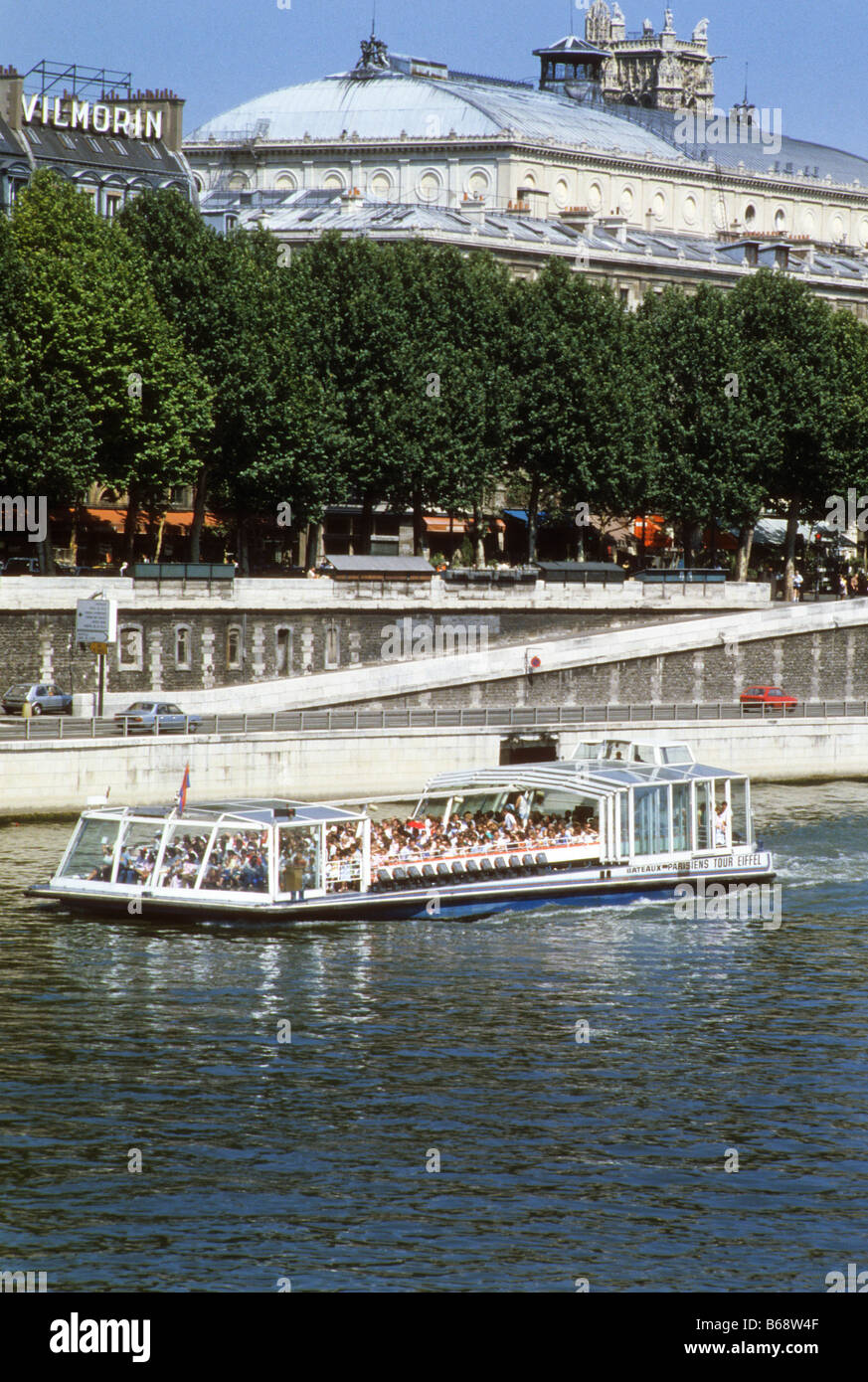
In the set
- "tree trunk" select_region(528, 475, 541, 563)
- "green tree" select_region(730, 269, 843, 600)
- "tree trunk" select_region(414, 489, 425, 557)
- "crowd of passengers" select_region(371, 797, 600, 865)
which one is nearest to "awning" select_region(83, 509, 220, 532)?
"tree trunk" select_region(414, 489, 425, 557)

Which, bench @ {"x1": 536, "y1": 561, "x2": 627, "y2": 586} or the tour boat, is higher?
bench @ {"x1": 536, "y1": 561, "x2": 627, "y2": 586}

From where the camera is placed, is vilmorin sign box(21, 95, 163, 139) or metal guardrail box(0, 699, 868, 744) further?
vilmorin sign box(21, 95, 163, 139)

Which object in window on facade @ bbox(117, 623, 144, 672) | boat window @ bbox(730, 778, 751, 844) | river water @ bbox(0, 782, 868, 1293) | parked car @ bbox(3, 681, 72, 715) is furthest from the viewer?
window on facade @ bbox(117, 623, 144, 672)

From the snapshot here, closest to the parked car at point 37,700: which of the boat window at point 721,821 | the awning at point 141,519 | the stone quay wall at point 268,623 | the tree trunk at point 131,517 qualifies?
the stone quay wall at point 268,623

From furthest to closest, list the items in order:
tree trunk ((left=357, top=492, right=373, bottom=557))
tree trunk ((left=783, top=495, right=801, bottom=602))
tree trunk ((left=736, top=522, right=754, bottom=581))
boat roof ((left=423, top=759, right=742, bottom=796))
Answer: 1. tree trunk ((left=736, top=522, right=754, bottom=581))
2. tree trunk ((left=783, top=495, right=801, bottom=602))
3. tree trunk ((left=357, top=492, right=373, bottom=557))
4. boat roof ((left=423, top=759, right=742, bottom=796))

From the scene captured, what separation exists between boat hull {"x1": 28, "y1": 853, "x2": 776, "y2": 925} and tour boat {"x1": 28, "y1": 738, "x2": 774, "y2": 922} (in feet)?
0.12

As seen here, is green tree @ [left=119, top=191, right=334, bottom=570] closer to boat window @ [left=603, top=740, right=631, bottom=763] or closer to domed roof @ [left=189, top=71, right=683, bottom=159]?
boat window @ [left=603, top=740, right=631, bottom=763]

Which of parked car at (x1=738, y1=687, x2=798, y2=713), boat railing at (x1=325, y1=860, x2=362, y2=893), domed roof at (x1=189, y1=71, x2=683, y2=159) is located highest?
domed roof at (x1=189, y1=71, x2=683, y2=159)

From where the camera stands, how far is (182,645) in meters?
75.3

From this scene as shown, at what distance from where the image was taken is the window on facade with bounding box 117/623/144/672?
2901 inches

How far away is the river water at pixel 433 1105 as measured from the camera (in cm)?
2739

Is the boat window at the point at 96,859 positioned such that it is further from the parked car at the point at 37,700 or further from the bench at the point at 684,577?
the bench at the point at 684,577

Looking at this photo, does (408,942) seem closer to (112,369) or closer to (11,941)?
(11,941)

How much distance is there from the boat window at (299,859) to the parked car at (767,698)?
1272 inches
